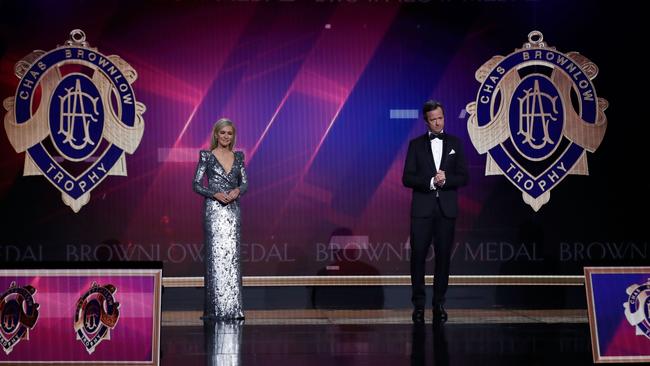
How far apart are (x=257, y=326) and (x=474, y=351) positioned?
74.4 inches

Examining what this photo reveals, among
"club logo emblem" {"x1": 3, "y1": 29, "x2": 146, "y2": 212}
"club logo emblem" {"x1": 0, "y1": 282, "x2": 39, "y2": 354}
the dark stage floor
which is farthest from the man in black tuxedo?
"club logo emblem" {"x1": 0, "y1": 282, "x2": 39, "y2": 354}

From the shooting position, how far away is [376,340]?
5645 millimetres

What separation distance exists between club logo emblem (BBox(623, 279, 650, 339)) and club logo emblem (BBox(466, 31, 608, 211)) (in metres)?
3.54

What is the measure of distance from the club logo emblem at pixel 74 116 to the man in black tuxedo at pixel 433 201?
2.71 meters

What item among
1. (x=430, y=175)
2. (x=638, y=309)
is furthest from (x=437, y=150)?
(x=638, y=309)

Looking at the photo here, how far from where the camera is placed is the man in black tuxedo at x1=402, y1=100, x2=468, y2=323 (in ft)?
21.4

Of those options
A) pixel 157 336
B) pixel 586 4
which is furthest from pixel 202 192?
pixel 586 4

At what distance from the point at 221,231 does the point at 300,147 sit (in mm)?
1449

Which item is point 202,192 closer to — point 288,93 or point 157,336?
point 288,93

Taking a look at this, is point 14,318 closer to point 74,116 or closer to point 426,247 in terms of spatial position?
point 426,247

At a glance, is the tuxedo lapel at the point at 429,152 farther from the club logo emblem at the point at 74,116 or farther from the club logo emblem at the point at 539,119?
the club logo emblem at the point at 74,116

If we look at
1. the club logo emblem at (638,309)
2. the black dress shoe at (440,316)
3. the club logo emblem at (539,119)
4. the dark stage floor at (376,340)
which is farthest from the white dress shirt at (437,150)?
the club logo emblem at (638,309)

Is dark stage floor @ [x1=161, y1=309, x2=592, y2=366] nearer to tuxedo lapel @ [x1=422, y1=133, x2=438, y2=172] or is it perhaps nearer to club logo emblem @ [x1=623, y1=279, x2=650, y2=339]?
club logo emblem @ [x1=623, y1=279, x2=650, y2=339]

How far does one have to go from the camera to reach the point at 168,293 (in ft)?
26.0
